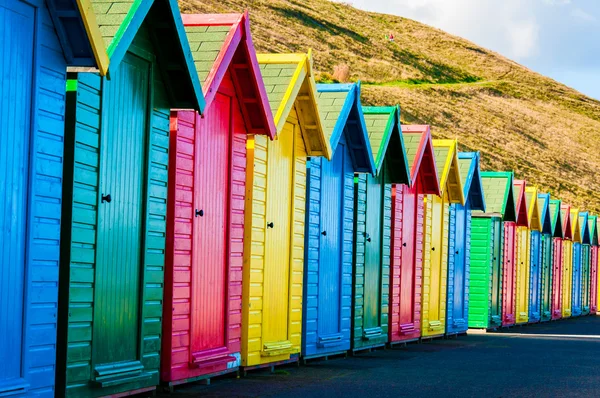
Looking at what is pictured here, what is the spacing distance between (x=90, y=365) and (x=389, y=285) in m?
12.8

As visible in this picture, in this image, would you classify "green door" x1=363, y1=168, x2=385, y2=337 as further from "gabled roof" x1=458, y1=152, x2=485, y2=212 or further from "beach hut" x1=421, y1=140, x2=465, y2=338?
"gabled roof" x1=458, y1=152, x2=485, y2=212

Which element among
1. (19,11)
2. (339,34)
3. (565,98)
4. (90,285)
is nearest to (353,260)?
(90,285)

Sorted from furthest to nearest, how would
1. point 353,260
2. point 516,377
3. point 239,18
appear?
point 353,260
point 516,377
point 239,18

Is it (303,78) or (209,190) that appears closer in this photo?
(209,190)

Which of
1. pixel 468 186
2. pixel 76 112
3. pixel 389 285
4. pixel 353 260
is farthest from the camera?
pixel 468 186

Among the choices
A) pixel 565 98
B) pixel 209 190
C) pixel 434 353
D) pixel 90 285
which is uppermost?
pixel 565 98

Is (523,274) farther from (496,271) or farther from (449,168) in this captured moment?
(449,168)

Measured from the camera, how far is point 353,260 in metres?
21.0

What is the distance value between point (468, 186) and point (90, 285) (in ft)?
61.0

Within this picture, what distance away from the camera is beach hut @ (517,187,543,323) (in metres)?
37.2

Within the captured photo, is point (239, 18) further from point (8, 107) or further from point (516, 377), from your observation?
point (516, 377)

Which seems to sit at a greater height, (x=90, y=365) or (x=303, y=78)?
(x=303, y=78)

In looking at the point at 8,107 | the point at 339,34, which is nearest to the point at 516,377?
the point at 8,107

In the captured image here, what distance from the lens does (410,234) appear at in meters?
24.8
